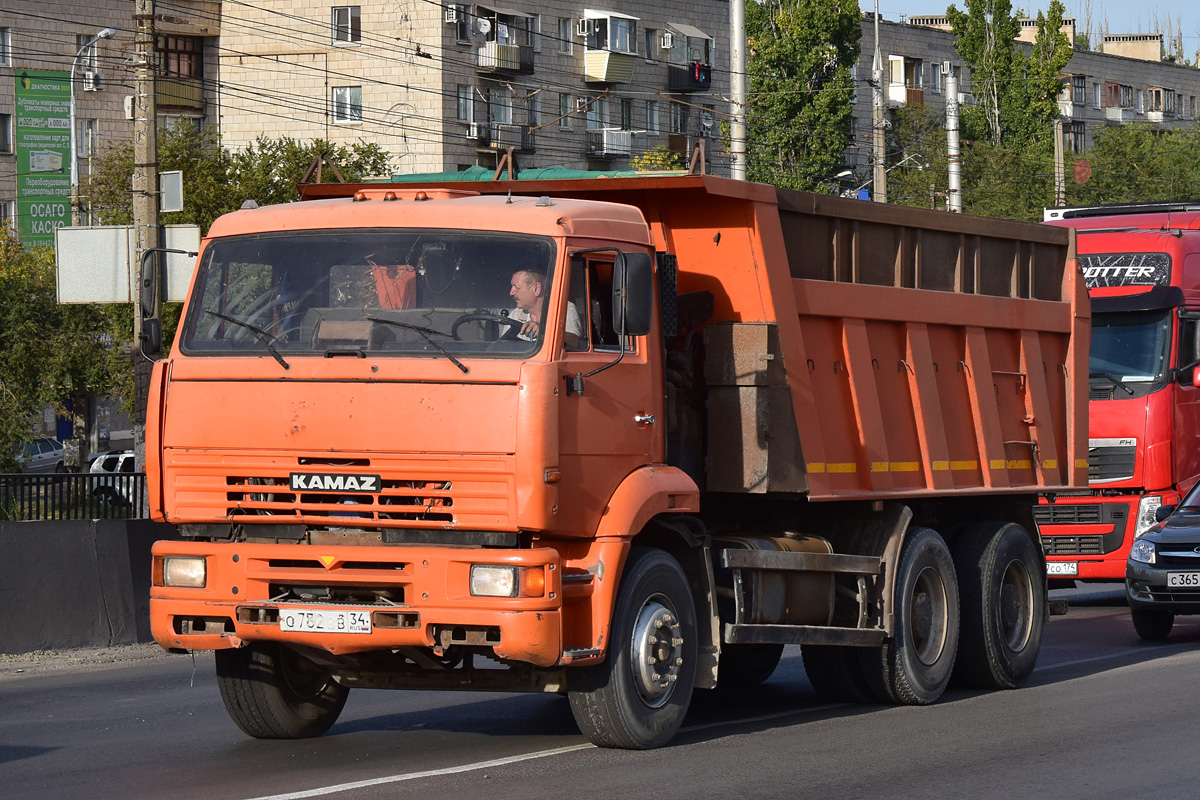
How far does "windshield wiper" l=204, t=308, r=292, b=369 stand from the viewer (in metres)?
8.44

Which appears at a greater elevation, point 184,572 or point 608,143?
point 608,143

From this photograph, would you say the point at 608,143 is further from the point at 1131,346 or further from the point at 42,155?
the point at 1131,346

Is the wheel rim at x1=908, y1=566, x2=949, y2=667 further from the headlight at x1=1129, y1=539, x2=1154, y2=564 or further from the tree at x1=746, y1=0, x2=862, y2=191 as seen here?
the tree at x1=746, y1=0, x2=862, y2=191

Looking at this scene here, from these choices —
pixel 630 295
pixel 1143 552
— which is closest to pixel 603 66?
pixel 1143 552

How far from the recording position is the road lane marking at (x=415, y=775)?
766cm

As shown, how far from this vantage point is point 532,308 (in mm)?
8367

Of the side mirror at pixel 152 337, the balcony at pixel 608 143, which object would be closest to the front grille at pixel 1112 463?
the side mirror at pixel 152 337

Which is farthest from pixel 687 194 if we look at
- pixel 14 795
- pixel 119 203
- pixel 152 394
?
pixel 119 203

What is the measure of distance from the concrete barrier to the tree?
46.8 metres

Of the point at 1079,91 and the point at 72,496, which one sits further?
the point at 1079,91

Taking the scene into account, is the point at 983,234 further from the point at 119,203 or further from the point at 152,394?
the point at 119,203

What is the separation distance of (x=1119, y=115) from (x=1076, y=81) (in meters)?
4.15

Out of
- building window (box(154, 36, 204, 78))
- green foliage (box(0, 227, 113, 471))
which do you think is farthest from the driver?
building window (box(154, 36, 204, 78))

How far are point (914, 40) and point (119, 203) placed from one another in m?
46.1
